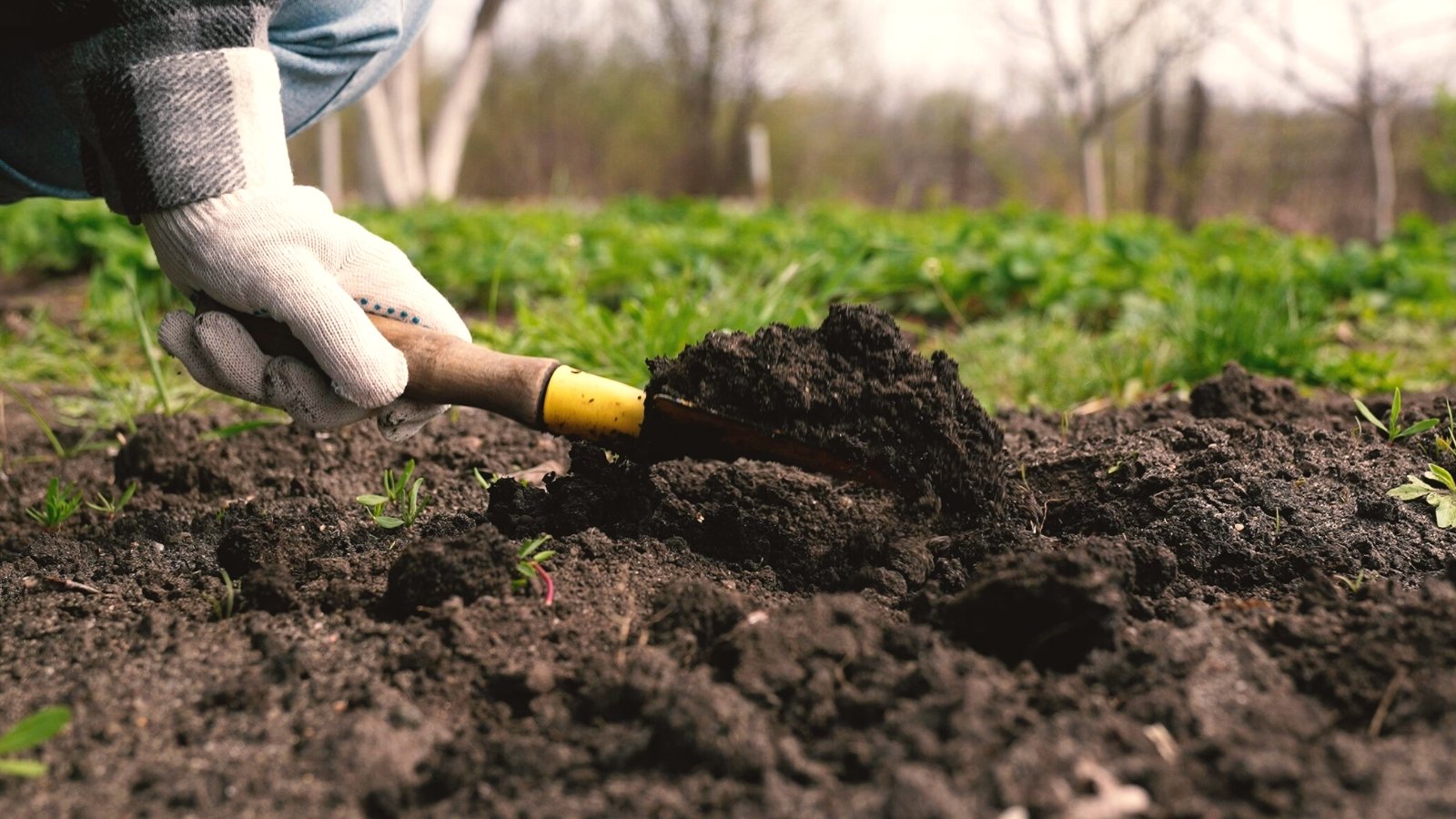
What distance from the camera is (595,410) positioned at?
71.2 inches

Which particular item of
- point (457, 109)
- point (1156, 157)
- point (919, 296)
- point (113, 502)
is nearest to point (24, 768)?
point (113, 502)

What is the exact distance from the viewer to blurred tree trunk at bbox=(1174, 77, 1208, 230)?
1555 centimetres

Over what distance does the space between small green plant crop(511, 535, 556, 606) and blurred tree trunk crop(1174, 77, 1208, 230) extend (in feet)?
50.3

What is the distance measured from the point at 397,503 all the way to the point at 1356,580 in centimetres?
174

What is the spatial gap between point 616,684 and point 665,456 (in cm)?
A: 55

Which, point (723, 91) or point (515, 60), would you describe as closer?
point (723, 91)

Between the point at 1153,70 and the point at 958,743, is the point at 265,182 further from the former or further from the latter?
the point at 1153,70

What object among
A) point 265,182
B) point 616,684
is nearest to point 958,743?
point 616,684

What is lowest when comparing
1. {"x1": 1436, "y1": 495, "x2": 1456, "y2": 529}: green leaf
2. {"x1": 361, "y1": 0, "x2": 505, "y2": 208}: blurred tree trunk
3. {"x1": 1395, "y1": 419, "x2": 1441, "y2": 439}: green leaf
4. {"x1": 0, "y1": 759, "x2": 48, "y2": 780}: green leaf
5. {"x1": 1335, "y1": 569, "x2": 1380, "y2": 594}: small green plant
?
{"x1": 0, "y1": 759, "x2": 48, "y2": 780}: green leaf

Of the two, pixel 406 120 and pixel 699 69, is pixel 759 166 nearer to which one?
pixel 699 69

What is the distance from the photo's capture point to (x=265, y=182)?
183cm

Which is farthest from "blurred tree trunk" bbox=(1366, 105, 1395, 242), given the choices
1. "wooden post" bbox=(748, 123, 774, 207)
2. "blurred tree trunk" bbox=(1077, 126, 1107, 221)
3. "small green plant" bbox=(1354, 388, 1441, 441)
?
"small green plant" bbox=(1354, 388, 1441, 441)

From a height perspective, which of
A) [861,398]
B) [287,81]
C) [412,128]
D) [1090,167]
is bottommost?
[861,398]

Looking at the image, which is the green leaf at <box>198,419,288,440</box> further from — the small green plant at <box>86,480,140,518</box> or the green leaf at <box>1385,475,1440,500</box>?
the green leaf at <box>1385,475,1440,500</box>
